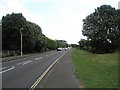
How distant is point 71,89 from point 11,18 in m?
57.9

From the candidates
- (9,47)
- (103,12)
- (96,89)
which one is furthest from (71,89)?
(9,47)

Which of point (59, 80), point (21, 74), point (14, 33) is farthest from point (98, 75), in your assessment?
point (14, 33)

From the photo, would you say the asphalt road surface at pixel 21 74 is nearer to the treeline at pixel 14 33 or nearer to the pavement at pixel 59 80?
the pavement at pixel 59 80

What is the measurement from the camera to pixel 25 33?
214 feet

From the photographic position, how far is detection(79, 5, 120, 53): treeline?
56312 mm

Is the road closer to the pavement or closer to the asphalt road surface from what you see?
the asphalt road surface

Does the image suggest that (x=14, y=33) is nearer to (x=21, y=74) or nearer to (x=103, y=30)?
(x=103, y=30)

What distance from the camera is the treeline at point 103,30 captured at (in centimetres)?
5631

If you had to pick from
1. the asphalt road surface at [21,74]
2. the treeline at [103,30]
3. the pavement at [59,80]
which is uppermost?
the treeline at [103,30]

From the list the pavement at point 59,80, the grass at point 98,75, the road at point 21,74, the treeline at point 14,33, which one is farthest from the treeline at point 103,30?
the pavement at point 59,80

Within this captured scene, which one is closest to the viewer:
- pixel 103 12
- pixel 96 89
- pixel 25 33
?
pixel 96 89

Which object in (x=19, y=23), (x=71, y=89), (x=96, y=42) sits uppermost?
(x=19, y=23)

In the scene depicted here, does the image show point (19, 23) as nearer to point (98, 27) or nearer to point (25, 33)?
point (25, 33)

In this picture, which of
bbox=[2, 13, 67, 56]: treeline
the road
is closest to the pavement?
the road
